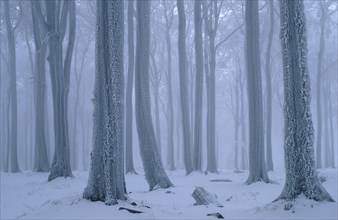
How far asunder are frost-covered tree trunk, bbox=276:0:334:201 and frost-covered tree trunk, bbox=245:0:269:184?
5.67 m

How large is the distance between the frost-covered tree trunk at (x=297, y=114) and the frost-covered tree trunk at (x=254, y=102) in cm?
567

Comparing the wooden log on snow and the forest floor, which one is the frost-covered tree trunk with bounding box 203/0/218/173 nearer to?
the forest floor

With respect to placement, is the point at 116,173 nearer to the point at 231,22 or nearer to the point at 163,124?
the point at 231,22

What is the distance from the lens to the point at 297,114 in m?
7.56

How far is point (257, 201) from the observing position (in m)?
10.0

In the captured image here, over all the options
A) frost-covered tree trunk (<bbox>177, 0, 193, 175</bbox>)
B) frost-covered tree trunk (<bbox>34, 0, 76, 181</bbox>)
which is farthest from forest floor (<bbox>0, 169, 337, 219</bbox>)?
frost-covered tree trunk (<bbox>177, 0, 193, 175</bbox>)

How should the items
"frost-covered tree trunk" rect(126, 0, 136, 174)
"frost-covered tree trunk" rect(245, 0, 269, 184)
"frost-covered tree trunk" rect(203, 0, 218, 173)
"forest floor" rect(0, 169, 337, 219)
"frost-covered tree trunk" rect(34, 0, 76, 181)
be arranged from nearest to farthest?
1. "forest floor" rect(0, 169, 337, 219)
2. "frost-covered tree trunk" rect(245, 0, 269, 184)
3. "frost-covered tree trunk" rect(34, 0, 76, 181)
4. "frost-covered tree trunk" rect(126, 0, 136, 174)
5. "frost-covered tree trunk" rect(203, 0, 218, 173)

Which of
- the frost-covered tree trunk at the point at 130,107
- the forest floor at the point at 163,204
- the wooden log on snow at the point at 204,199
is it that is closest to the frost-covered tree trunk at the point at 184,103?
the forest floor at the point at 163,204

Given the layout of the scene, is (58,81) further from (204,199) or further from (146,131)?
(204,199)

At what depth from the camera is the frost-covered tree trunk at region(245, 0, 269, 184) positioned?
13.3m

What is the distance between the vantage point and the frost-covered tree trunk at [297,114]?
738 centimetres

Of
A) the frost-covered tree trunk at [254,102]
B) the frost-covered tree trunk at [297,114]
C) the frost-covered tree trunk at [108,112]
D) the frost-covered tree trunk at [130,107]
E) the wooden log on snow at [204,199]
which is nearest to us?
the frost-covered tree trunk at [297,114]

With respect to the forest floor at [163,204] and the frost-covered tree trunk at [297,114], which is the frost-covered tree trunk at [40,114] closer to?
the forest floor at [163,204]

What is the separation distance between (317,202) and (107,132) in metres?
4.13
